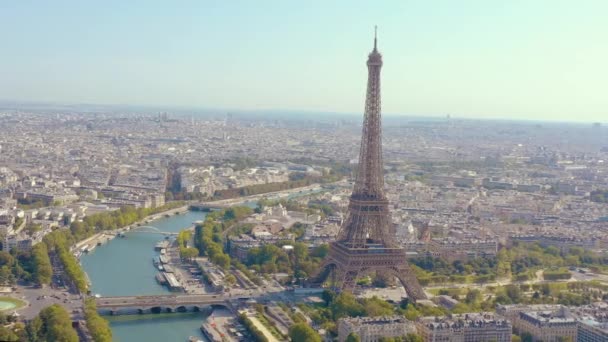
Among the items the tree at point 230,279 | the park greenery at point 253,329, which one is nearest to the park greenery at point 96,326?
the park greenery at point 253,329

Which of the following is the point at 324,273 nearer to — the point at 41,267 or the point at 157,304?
the point at 157,304

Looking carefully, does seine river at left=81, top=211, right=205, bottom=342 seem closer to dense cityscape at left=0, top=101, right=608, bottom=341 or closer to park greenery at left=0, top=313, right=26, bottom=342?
dense cityscape at left=0, top=101, right=608, bottom=341

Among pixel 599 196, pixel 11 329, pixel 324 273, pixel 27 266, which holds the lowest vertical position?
pixel 599 196

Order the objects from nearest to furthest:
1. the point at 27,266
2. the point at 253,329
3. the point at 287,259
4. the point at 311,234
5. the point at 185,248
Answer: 1. the point at 253,329
2. the point at 27,266
3. the point at 287,259
4. the point at 185,248
5. the point at 311,234

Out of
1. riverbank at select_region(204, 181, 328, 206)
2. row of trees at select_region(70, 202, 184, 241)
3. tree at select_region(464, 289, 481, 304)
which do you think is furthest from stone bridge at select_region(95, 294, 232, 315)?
riverbank at select_region(204, 181, 328, 206)

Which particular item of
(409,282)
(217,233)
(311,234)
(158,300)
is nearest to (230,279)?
(158,300)

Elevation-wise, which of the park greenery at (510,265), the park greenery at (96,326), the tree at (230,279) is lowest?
the park greenery at (510,265)

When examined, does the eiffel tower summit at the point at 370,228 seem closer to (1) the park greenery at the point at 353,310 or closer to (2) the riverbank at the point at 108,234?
(1) the park greenery at the point at 353,310
